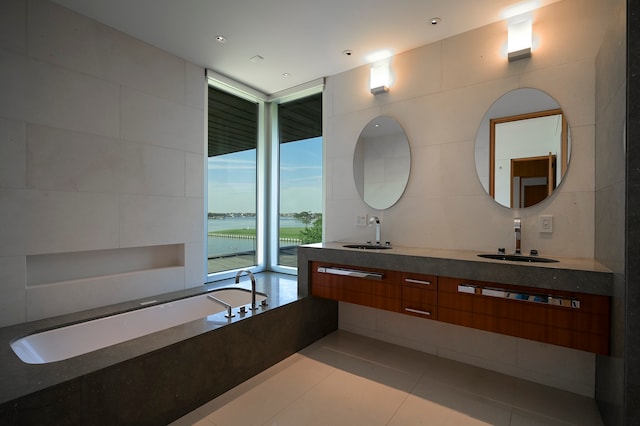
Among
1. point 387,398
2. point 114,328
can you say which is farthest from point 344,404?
point 114,328

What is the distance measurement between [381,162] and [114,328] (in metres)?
2.67

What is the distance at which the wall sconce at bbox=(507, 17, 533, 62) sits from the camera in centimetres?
223

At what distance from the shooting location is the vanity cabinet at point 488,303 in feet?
5.53

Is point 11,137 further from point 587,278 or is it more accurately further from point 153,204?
point 587,278

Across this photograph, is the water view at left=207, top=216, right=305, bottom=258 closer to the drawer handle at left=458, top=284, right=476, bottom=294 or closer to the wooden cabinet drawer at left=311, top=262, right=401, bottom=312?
the wooden cabinet drawer at left=311, top=262, right=401, bottom=312

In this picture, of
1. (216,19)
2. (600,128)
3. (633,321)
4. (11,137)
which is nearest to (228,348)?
(11,137)

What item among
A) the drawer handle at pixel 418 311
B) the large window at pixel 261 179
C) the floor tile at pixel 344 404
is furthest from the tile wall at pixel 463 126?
the floor tile at pixel 344 404

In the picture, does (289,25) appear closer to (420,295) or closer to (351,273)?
(351,273)

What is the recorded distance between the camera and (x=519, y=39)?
7.41ft

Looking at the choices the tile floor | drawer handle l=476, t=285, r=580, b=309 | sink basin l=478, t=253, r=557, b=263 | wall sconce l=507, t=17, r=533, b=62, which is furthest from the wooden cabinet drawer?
wall sconce l=507, t=17, r=533, b=62

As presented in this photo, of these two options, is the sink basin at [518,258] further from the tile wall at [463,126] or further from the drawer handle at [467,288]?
the drawer handle at [467,288]

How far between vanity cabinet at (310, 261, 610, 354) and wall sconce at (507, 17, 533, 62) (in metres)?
1.70

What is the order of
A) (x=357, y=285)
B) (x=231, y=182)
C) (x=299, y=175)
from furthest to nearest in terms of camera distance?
(x=299, y=175) < (x=231, y=182) < (x=357, y=285)

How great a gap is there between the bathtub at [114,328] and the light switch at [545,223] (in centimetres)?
228
